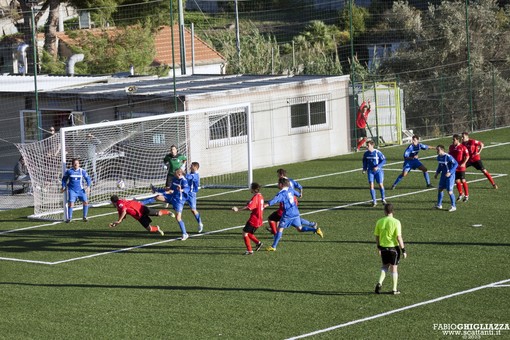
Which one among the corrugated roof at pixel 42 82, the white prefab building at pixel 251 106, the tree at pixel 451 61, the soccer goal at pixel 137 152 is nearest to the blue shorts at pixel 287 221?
the soccer goal at pixel 137 152

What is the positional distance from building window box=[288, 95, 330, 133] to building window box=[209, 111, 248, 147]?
2405 millimetres

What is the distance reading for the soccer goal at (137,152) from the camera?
28.1 meters

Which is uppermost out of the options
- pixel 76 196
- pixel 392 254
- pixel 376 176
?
pixel 376 176

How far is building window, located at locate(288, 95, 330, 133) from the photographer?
1425 inches

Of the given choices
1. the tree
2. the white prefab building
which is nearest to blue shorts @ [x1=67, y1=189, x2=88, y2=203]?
the white prefab building

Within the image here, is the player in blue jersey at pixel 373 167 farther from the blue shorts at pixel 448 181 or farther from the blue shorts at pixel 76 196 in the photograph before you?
the blue shorts at pixel 76 196

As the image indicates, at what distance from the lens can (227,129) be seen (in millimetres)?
33719

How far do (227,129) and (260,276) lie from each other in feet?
47.7

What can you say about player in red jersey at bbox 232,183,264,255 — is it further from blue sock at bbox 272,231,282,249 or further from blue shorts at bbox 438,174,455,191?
blue shorts at bbox 438,174,455,191

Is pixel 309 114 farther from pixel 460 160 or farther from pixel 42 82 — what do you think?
pixel 460 160

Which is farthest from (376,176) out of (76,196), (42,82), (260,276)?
(42,82)

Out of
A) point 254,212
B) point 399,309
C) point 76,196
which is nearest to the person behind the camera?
point 399,309

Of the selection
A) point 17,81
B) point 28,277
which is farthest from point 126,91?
point 28,277

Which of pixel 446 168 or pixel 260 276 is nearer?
pixel 260 276
